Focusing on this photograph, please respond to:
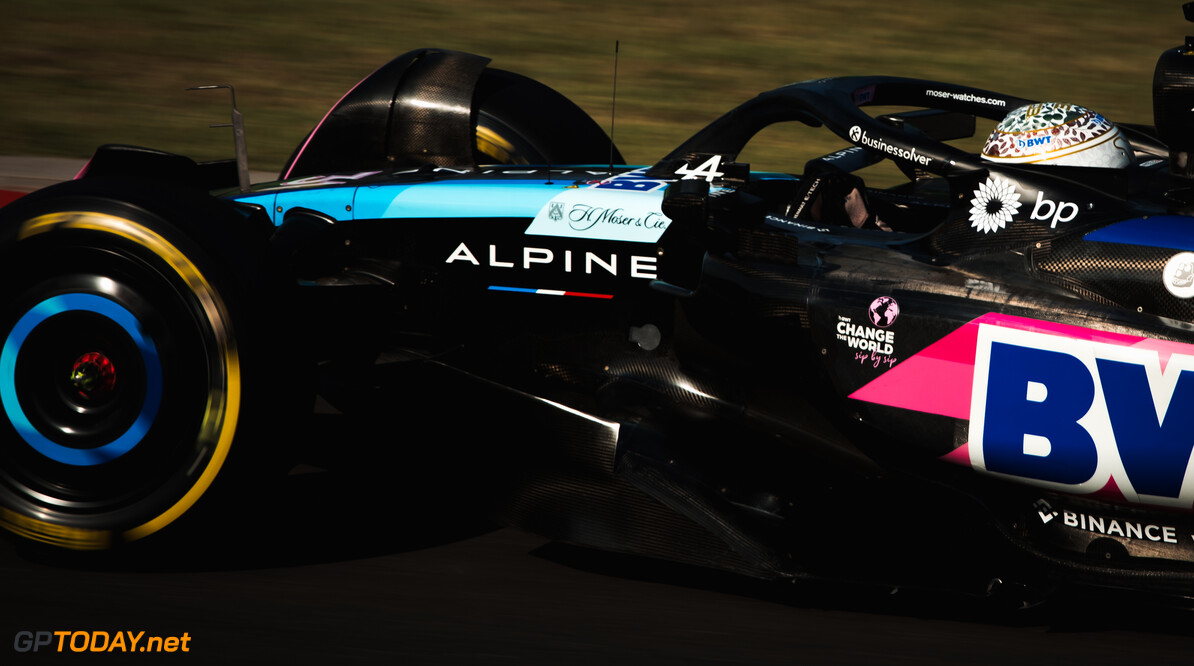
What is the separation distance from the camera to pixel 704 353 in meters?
3.78

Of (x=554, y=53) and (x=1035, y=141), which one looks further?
(x=554, y=53)

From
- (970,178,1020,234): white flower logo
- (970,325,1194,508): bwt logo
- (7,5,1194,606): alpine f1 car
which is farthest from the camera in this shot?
(970,178,1020,234): white flower logo

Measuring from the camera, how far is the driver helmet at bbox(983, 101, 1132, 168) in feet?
11.6

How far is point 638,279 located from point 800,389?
62 cm

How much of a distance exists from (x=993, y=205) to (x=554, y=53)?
9.24 meters

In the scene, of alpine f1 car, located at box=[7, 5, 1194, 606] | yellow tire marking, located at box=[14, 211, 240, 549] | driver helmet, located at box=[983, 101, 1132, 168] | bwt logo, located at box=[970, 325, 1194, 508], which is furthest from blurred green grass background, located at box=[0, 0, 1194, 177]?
bwt logo, located at box=[970, 325, 1194, 508]

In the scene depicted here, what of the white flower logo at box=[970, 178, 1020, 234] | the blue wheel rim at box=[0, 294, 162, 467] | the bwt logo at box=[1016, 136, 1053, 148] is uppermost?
the bwt logo at box=[1016, 136, 1053, 148]

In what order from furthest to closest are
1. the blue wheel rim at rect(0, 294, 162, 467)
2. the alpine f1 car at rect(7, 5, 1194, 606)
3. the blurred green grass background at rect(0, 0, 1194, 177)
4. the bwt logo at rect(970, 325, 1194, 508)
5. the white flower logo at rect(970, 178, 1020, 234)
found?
the blurred green grass background at rect(0, 0, 1194, 177), the blue wheel rim at rect(0, 294, 162, 467), the white flower logo at rect(970, 178, 1020, 234), the alpine f1 car at rect(7, 5, 1194, 606), the bwt logo at rect(970, 325, 1194, 508)

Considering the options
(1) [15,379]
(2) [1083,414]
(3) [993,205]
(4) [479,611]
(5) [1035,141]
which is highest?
(5) [1035,141]
